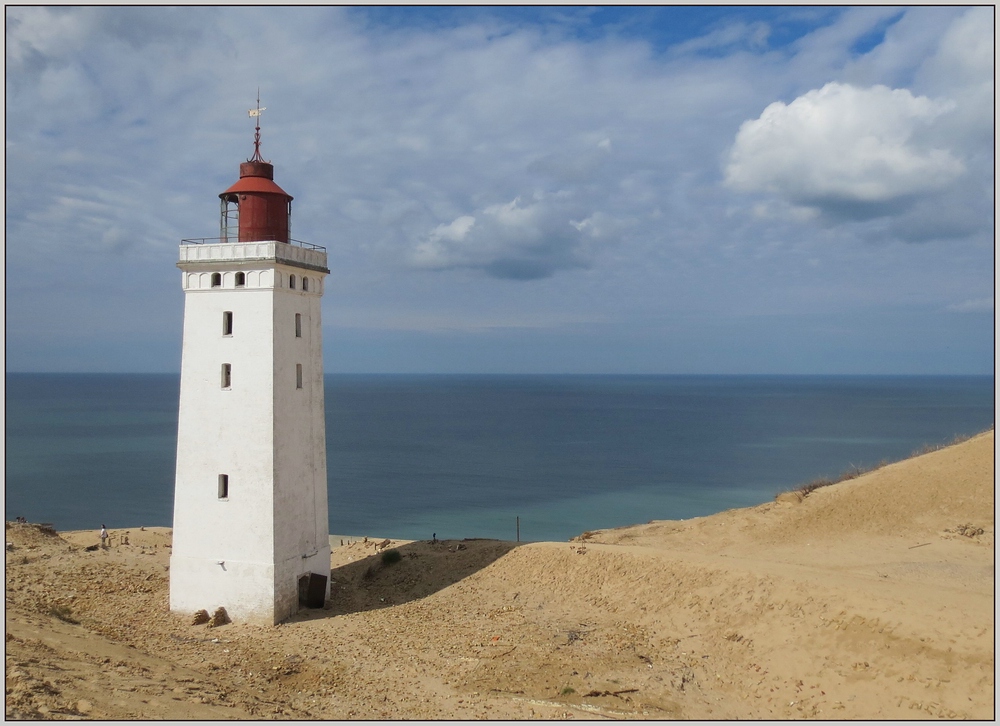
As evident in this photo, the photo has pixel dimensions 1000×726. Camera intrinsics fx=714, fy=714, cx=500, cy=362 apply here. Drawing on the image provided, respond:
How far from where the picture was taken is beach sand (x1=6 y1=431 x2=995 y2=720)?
14.1 meters

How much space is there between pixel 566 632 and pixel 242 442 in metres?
9.89

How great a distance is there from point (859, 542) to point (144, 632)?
2169cm

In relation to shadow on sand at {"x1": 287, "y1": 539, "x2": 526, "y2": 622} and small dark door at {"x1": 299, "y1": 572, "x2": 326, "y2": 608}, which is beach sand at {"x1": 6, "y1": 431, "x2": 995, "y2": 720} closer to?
shadow on sand at {"x1": 287, "y1": 539, "x2": 526, "y2": 622}

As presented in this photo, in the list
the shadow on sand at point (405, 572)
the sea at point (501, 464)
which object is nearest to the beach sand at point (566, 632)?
the shadow on sand at point (405, 572)

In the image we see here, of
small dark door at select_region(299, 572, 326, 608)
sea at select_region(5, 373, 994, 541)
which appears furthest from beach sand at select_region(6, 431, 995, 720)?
sea at select_region(5, 373, 994, 541)

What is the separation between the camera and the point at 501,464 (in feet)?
231

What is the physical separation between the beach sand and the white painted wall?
111cm

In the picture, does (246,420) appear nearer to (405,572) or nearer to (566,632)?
(405,572)

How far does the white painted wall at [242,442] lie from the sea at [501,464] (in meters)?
21.5

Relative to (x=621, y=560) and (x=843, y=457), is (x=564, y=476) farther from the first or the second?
(x=621, y=560)

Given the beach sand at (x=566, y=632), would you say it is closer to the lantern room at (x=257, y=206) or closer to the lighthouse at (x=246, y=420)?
the lighthouse at (x=246, y=420)

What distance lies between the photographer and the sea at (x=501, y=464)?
48.2 meters

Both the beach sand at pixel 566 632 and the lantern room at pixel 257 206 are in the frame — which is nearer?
the beach sand at pixel 566 632

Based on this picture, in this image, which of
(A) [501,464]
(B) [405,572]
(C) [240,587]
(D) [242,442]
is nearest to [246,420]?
(D) [242,442]
